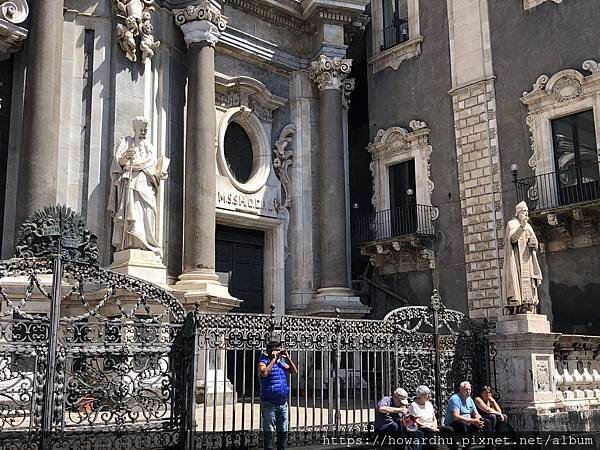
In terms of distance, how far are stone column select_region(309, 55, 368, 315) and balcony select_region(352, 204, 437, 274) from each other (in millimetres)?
1577

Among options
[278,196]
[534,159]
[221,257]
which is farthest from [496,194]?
[221,257]

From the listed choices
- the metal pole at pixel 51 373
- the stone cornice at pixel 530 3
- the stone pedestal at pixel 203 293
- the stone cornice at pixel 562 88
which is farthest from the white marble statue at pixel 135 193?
the stone cornice at pixel 530 3

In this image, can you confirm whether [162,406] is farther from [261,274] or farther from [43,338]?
[261,274]

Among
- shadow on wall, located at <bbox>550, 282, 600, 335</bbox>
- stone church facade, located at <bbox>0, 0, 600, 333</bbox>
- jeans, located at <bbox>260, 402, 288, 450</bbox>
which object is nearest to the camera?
jeans, located at <bbox>260, 402, 288, 450</bbox>

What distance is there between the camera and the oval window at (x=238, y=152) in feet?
57.3

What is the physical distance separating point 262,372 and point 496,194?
1059cm

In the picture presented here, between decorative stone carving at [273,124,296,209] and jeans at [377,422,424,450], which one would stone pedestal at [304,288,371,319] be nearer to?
decorative stone carving at [273,124,296,209]

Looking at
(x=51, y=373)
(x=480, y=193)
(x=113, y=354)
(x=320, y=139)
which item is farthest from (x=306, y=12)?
(x=51, y=373)

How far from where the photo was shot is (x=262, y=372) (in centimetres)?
842

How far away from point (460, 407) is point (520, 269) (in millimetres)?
3106

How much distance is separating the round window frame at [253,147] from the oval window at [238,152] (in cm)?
8

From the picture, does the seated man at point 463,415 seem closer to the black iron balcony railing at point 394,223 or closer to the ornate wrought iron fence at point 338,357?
the ornate wrought iron fence at point 338,357

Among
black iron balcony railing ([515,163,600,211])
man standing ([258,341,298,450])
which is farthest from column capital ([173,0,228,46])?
man standing ([258,341,298,450])

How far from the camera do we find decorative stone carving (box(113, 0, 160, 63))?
1429cm
